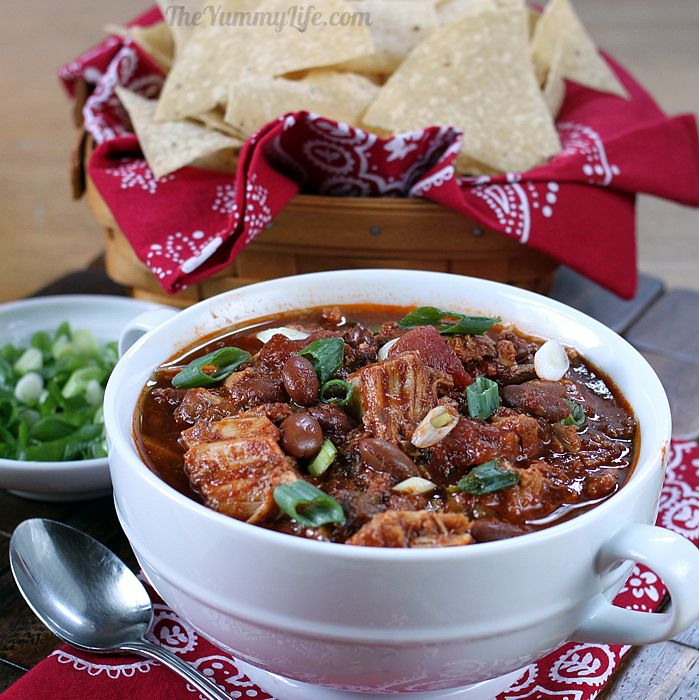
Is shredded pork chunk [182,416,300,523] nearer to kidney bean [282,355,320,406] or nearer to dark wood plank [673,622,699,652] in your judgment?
kidney bean [282,355,320,406]

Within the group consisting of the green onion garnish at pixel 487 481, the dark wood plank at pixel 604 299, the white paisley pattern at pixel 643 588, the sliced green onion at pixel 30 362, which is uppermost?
the green onion garnish at pixel 487 481

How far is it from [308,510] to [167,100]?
81.4 inches

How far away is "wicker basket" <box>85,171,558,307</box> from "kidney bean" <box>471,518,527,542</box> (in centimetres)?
152

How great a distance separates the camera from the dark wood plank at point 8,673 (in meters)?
1.81

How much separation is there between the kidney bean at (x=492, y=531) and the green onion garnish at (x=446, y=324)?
570 millimetres

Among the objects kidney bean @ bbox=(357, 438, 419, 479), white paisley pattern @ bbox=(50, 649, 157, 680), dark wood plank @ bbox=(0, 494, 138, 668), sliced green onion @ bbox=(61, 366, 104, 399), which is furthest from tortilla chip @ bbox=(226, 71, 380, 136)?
white paisley pattern @ bbox=(50, 649, 157, 680)

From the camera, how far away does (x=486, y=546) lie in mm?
1365

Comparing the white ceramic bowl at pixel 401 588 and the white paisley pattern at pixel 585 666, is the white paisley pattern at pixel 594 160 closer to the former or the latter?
the white ceramic bowl at pixel 401 588

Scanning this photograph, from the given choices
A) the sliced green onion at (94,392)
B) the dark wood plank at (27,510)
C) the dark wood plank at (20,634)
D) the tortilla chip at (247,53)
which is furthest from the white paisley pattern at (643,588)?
the tortilla chip at (247,53)

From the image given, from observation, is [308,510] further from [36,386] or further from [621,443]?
[36,386]

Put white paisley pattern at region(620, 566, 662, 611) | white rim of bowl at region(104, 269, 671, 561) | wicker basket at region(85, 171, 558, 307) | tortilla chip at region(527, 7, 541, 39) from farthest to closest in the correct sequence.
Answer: tortilla chip at region(527, 7, 541, 39)
wicker basket at region(85, 171, 558, 307)
white paisley pattern at region(620, 566, 662, 611)
white rim of bowl at region(104, 269, 671, 561)

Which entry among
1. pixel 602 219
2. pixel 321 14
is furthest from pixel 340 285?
pixel 321 14

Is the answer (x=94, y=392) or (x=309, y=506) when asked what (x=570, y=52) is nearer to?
(x=94, y=392)

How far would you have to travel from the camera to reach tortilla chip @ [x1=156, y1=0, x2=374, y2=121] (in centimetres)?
317
